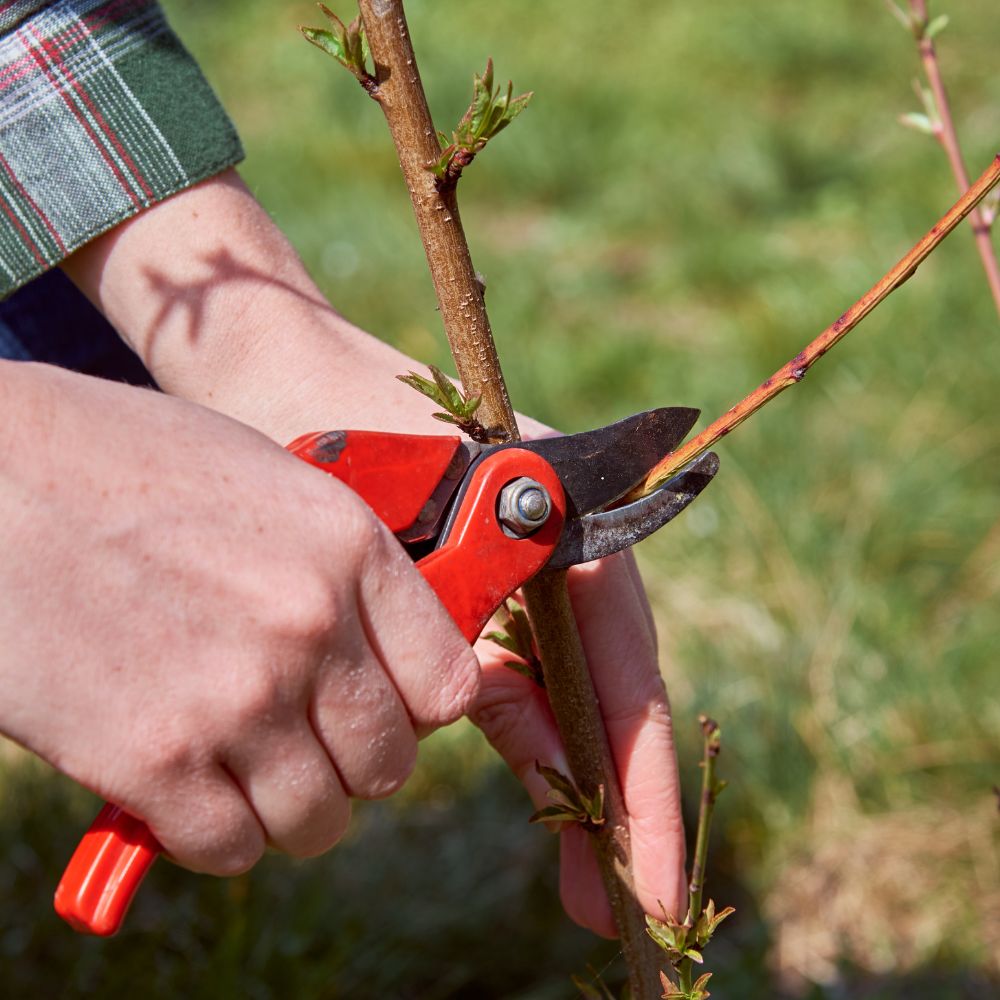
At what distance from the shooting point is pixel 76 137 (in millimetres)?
1315

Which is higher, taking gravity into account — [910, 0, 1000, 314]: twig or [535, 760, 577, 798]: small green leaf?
[910, 0, 1000, 314]: twig

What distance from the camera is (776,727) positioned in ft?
7.98

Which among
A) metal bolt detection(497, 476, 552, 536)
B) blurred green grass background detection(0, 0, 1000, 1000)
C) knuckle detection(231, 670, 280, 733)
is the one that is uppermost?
metal bolt detection(497, 476, 552, 536)

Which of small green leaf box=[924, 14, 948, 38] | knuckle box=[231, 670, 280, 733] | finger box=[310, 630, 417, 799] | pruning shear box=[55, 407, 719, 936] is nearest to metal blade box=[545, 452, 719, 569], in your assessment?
pruning shear box=[55, 407, 719, 936]

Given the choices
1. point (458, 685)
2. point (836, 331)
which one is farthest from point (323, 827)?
point (836, 331)

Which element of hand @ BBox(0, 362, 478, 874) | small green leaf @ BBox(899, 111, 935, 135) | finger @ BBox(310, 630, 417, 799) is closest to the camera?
hand @ BBox(0, 362, 478, 874)

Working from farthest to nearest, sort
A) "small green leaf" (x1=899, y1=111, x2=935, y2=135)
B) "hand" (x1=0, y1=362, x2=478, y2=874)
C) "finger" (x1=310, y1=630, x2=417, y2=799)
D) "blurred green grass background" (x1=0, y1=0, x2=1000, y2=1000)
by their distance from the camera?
1. "blurred green grass background" (x1=0, y1=0, x2=1000, y2=1000)
2. "small green leaf" (x1=899, y1=111, x2=935, y2=135)
3. "finger" (x1=310, y1=630, x2=417, y2=799)
4. "hand" (x1=0, y1=362, x2=478, y2=874)

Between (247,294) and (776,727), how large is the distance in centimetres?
159

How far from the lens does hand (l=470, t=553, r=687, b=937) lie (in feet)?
4.12

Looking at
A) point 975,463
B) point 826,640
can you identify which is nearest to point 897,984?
point 826,640

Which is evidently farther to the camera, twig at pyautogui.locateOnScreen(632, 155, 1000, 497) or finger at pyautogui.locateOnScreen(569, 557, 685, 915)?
finger at pyautogui.locateOnScreen(569, 557, 685, 915)

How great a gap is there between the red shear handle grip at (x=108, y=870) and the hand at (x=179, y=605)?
0.05 m

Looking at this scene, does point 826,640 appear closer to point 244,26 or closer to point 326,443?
point 326,443

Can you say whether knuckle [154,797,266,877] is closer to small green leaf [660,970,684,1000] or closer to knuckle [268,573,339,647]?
knuckle [268,573,339,647]
